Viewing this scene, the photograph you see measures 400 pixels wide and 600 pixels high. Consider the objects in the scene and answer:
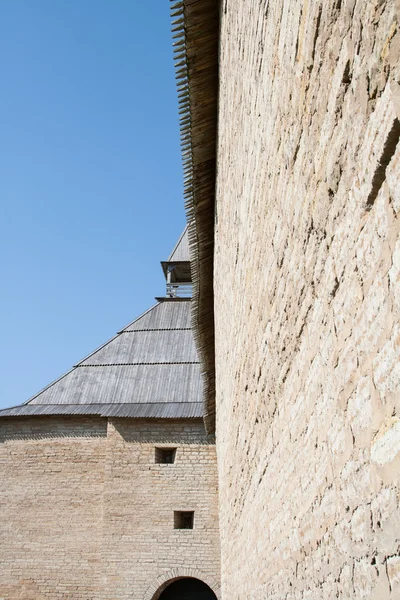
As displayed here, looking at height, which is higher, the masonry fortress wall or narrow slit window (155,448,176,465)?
narrow slit window (155,448,176,465)

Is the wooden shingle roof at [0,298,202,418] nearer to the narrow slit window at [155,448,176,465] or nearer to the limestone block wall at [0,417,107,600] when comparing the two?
the limestone block wall at [0,417,107,600]

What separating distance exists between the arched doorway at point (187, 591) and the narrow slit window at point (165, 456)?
2509 mm

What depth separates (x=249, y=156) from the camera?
128 inches

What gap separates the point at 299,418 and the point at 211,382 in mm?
8439

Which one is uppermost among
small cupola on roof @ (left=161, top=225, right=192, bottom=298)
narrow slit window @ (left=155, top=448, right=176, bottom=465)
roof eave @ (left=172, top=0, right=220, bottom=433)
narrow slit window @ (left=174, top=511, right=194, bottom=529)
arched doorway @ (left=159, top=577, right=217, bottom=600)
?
small cupola on roof @ (left=161, top=225, right=192, bottom=298)

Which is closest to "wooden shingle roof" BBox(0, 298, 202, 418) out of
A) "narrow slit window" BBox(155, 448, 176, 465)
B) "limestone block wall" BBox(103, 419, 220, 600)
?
"limestone block wall" BBox(103, 419, 220, 600)

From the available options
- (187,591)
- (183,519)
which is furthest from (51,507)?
(187,591)

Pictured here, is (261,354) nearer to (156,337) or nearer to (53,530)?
(53,530)

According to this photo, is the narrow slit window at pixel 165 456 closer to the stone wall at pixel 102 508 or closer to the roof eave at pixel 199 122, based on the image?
the stone wall at pixel 102 508

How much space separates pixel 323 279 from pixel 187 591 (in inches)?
516

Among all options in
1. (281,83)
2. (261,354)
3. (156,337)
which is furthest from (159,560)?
(281,83)

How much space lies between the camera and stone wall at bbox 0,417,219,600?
12445mm

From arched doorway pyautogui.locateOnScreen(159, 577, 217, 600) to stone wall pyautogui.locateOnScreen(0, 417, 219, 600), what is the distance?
1048mm

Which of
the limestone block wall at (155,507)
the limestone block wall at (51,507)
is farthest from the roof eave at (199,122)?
the limestone block wall at (51,507)
